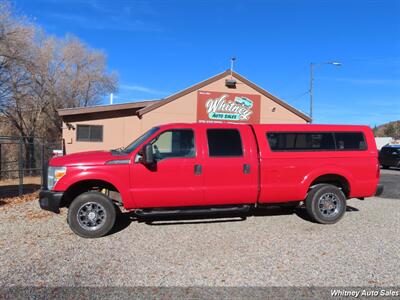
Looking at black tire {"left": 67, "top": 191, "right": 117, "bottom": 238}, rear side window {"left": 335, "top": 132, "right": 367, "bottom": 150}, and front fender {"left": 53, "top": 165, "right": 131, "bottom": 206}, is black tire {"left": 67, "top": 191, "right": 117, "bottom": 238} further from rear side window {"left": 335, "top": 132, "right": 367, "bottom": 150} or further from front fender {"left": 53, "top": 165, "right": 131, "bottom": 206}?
rear side window {"left": 335, "top": 132, "right": 367, "bottom": 150}

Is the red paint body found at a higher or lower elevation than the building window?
lower

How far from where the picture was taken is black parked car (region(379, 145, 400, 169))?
74.8 feet

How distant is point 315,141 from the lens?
7426 millimetres

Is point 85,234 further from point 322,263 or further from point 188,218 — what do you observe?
point 322,263

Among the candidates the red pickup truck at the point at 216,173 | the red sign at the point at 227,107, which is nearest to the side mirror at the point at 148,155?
the red pickup truck at the point at 216,173

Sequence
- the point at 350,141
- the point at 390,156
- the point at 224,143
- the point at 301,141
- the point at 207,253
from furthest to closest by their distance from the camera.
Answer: the point at 390,156
the point at 350,141
the point at 301,141
the point at 224,143
the point at 207,253

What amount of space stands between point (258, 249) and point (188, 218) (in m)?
2.21

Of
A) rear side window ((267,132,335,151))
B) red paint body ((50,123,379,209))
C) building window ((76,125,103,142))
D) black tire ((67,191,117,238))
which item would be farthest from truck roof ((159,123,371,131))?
building window ((76,125,103,142))

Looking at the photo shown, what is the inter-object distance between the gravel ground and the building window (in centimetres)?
1064

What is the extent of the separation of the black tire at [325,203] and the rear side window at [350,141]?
86 cm

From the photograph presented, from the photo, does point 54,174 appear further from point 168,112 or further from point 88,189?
point 168,112

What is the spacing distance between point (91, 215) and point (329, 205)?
14.8 feet

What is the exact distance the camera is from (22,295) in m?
4.04

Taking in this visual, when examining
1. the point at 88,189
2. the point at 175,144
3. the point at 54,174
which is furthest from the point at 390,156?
the point at 54,174
